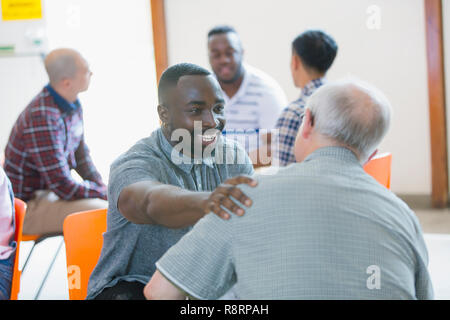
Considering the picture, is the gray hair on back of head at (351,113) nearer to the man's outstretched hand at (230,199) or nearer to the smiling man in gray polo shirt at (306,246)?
the smiling man in gray polo shirt at (306,246)

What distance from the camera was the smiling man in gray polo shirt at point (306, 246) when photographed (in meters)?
1.03

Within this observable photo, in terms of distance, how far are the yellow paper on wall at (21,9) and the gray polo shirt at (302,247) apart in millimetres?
3528

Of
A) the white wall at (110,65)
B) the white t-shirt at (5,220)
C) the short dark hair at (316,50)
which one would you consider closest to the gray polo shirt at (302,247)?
the white t-shirt at (5,220)

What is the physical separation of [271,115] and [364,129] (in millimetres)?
1888

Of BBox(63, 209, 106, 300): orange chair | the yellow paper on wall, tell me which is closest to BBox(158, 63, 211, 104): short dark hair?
BBox(63, 209, 106, 300): orange chair

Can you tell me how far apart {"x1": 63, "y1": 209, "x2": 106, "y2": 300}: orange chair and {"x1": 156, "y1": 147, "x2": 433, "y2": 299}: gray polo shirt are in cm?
72

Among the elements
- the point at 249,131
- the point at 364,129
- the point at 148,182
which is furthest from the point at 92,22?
the point at 364,129

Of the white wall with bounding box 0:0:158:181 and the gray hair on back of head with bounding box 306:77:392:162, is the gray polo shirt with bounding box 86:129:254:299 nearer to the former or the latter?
the gray hair on back of head with bounding box 306:77:392:162

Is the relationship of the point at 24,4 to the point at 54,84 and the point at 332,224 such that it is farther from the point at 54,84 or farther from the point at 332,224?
the point at 332,224

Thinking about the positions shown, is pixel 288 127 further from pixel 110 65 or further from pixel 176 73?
pixel 110 65

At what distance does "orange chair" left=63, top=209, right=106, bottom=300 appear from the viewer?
171 centimetres

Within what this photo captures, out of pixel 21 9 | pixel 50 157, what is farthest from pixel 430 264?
pixel 21 9

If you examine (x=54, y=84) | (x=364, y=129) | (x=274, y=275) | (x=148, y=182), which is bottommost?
(x=274, y=275)

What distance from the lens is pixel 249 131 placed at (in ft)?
10.1
